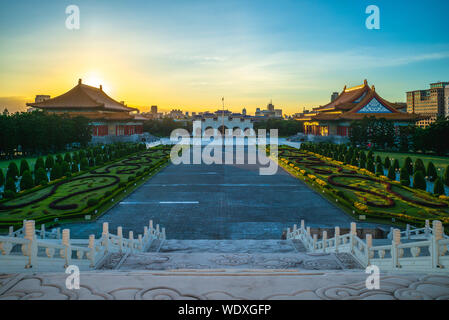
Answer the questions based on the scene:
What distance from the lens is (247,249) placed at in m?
9.97

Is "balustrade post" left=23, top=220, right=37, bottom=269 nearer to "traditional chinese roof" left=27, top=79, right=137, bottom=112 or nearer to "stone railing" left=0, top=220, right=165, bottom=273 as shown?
"stone railing" left=0, top=220, right=165, bottom=273

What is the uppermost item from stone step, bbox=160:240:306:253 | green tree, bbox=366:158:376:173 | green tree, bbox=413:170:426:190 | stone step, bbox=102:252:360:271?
green tree, bbox=366:158:376:173

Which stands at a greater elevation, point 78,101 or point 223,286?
point 78,101

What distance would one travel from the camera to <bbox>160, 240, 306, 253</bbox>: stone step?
9.95m

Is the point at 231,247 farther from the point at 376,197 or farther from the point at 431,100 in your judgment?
the point at 431,100

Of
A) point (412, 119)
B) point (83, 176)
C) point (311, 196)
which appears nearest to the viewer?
point (311, 196)

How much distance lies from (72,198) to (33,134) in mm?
18372

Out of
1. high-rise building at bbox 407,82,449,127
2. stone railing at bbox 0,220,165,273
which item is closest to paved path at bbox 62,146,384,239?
stone railing at bbox 0,220,165,273

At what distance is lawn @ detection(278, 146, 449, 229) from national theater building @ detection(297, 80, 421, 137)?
23.0 meters

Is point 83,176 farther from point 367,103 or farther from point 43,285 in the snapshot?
point 367,103

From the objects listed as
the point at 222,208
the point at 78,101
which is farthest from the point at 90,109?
the point at 222,208

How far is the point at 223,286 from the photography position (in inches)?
179
